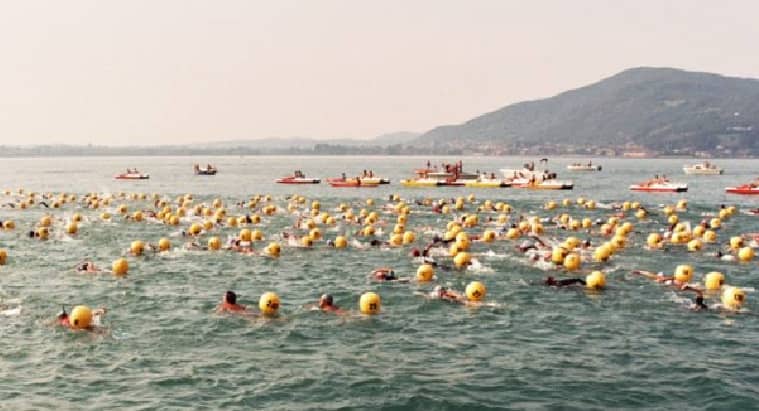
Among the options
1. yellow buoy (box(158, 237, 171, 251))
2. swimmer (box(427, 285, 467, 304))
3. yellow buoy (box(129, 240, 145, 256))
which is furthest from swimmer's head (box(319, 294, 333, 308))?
yellow buoy (box(158, 237, 171, 251))

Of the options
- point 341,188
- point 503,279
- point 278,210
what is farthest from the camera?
point 341,188

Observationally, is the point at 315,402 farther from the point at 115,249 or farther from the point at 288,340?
the point at 115,249

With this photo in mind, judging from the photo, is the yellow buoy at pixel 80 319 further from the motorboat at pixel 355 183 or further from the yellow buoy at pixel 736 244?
the motorboat at pixel 355 183

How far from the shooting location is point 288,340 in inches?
1032

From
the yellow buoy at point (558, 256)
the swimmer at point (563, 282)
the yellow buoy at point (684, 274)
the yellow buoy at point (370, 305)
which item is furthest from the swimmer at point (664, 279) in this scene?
the yellow buoy at point (370, 305)

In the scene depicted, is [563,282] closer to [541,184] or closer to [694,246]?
[694,246]

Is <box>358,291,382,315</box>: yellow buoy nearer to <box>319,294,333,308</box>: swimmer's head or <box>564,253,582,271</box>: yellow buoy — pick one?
<box>319,294,333,308</box>: swimmer's head

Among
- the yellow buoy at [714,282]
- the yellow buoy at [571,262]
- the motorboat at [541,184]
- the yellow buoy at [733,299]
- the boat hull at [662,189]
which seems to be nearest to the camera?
the yellow buoy at [733,299]

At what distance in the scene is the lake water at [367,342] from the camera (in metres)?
20.7

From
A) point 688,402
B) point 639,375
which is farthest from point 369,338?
point 688,402

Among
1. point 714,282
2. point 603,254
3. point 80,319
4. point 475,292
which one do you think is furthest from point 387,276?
point 714,282

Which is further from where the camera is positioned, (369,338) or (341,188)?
(341,188)

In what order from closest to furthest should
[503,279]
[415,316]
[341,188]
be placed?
[415,316]
[503,279]
[341,188]

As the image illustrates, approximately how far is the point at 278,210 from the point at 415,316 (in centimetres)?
5068
